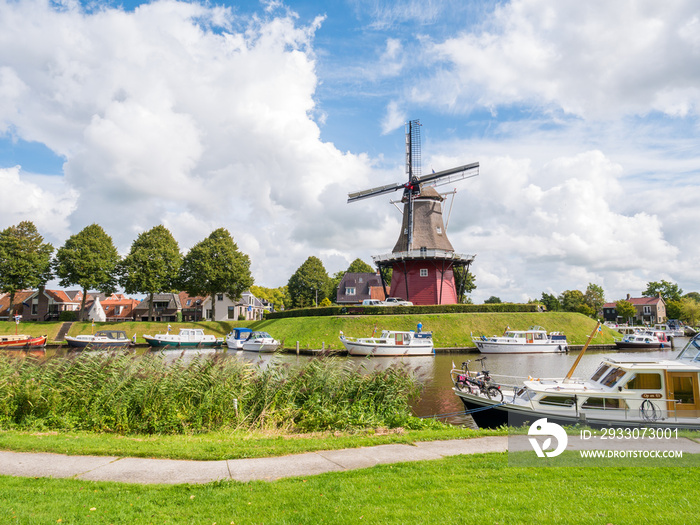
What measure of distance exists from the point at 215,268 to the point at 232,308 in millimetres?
12681

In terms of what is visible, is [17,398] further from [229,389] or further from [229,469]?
[229,469]

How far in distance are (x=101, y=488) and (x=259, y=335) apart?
36.9m

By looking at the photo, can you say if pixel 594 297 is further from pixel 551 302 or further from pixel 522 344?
pixel 522 344

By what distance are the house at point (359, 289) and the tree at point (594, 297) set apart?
159 feet

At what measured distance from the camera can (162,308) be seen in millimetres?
75312

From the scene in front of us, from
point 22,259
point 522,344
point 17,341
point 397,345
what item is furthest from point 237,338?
point 22,259

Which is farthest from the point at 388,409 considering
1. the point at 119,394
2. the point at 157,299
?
the point at 157,299

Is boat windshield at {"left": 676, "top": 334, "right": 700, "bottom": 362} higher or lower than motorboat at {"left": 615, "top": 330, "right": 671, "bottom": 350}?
higher

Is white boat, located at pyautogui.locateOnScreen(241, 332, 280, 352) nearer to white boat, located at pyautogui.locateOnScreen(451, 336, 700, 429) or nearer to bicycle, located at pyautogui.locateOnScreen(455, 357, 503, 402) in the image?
bicycle, located at pyautogui.locateOnScreen(455, 357, 503, 402)

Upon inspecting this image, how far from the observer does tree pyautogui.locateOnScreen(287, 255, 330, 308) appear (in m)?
79.1

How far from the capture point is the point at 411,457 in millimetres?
8383

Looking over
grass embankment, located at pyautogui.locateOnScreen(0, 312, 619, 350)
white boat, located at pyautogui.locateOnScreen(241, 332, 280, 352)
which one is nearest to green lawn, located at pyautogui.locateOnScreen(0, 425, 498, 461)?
grass embankment, located at pyautogui.locateOnScreen(0, 312, 619, 350)

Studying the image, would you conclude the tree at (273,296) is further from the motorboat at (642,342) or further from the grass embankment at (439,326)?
the motorboat at (642,342)

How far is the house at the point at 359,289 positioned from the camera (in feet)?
222
